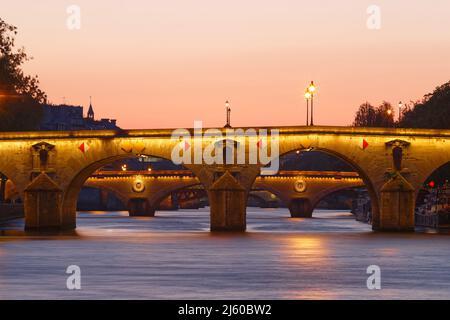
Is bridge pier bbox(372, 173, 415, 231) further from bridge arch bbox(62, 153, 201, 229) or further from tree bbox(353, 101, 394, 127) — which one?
tree bbox(353, 101, 394, 127)

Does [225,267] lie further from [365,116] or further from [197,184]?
[365,116]

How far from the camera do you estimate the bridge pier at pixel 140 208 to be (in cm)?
14300

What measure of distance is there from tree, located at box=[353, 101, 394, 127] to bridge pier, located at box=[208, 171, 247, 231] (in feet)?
269

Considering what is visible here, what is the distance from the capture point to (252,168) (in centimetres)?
8125

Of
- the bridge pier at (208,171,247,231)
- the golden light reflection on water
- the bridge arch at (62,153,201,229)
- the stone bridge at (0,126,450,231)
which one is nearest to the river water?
the golden light reflection on water

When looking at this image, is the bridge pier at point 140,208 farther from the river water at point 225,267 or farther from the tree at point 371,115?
the river water at point 225,267

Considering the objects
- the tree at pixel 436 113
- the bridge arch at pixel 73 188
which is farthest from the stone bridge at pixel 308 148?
the tree at pixel 436 113

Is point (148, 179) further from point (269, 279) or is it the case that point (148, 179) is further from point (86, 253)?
point (269, 279)

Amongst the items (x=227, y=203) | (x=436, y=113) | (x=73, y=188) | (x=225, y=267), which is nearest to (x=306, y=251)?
(x=225, y=267)

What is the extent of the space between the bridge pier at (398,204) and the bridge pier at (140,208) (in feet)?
214

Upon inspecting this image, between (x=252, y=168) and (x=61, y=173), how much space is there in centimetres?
1413

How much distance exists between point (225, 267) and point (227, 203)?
34.0 meters

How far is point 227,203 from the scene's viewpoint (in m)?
79.7

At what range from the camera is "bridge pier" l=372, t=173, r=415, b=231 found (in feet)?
263
